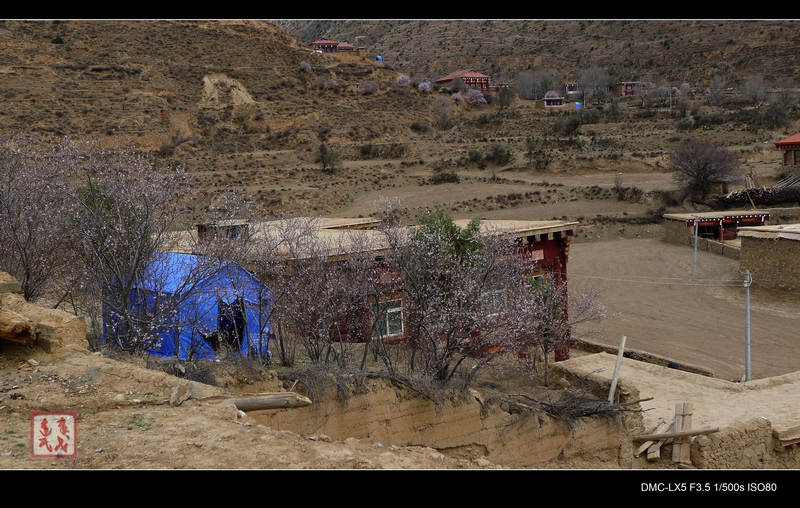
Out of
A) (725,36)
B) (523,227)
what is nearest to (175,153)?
(523,227)

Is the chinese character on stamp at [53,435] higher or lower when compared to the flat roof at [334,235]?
lower

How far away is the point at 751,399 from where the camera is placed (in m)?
16.0

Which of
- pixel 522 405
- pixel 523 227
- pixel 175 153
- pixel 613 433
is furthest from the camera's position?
pixel 175 153

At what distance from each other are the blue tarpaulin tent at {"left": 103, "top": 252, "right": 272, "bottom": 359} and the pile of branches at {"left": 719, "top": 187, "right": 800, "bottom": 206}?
34543 millimetres

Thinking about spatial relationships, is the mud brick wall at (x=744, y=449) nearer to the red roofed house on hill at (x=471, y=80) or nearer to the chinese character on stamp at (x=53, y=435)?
the chinese character on stamp at (x=53, y=435)

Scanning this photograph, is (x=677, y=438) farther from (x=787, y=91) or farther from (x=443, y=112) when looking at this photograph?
(x=787, y=91)

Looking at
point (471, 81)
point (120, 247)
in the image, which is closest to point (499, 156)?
point (471, 81)

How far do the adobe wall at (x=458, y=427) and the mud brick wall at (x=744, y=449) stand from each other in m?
1.23

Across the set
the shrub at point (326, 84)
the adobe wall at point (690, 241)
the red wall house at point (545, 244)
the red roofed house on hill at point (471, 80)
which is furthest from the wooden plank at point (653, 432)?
the red roofed house on hill at point (471, 80)

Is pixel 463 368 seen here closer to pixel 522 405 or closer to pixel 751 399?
pixel 522 405

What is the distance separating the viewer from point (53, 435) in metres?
6.77

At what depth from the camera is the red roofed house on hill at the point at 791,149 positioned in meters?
44.8

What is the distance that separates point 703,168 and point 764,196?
136 inches

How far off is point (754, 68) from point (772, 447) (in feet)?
289
